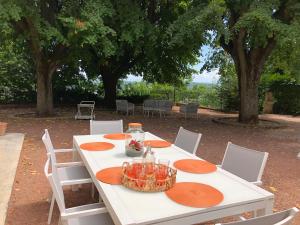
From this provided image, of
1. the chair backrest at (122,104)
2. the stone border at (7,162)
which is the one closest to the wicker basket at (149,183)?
the stone border at (7,162)

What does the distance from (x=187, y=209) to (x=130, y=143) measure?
51.8 inches

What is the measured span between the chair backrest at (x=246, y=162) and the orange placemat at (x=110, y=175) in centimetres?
134

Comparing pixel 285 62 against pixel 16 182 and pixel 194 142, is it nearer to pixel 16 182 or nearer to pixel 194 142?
pixel 194 142

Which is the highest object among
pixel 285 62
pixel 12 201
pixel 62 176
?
pixel 285 62

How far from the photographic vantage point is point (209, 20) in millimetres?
8562

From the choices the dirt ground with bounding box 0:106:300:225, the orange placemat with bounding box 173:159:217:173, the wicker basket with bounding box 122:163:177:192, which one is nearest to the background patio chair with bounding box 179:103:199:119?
the dirt ground with bounding box 0:106:300:225

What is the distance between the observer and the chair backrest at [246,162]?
311 centimetres

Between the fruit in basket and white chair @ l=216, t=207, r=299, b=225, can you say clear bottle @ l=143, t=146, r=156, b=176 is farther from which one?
white chair @ l=216, t=207, r=299, b=225

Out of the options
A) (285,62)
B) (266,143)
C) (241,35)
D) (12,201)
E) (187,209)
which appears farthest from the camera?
(285,62)

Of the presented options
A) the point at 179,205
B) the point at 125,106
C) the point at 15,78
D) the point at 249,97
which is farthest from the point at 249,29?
the point at 15,78

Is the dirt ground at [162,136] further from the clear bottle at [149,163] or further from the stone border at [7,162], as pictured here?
the clear bottle at [149,163]

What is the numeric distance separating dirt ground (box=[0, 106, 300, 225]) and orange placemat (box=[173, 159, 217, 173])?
4.89 ft

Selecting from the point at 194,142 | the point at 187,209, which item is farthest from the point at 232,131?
the point at 187,209

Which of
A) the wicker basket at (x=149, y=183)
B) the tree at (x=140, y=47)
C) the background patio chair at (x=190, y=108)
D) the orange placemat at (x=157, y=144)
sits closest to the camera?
the wicker basket at (x=149, y=183)
